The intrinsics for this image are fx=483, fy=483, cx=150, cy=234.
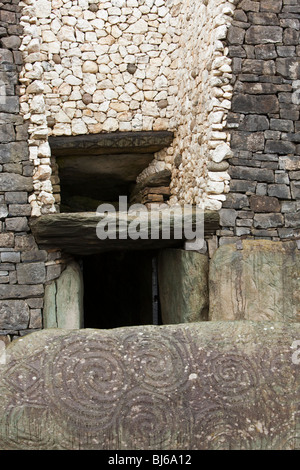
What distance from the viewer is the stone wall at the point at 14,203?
477 cm

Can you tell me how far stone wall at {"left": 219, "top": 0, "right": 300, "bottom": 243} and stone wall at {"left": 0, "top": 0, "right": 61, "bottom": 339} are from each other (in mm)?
1992

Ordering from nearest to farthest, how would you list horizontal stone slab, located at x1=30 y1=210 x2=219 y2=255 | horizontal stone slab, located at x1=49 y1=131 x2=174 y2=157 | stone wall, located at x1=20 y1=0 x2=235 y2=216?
1. horizontal stone slab, located at x1=30 y1=210 x2=219 y2=255
2. stone wall, located at x1=20 y1=0 x2=235 y2=216
3. horizontal stone slab, located at x1=49 y1=131 x2=174 y2=157

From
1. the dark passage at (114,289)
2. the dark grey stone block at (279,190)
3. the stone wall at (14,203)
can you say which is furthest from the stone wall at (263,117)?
the dark passage at (114,289)

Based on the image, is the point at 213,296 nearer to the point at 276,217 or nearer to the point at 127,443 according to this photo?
the point at 276,217

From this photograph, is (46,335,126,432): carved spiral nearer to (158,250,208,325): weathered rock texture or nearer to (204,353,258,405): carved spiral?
(204,353,258,405): carved spiral

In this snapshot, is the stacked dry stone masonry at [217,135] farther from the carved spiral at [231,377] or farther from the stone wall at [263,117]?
the carved spiral at [231,377]

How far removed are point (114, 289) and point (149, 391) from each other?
17.8ft

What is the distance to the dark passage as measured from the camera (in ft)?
24.7

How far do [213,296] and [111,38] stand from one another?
3353 millimetres

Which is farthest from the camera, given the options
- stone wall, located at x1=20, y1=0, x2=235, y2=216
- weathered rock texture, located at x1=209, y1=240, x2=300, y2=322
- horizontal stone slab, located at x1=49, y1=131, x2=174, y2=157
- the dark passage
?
the dark passage

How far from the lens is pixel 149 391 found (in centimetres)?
Result: 303

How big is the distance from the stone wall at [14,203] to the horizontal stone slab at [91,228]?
22 cm

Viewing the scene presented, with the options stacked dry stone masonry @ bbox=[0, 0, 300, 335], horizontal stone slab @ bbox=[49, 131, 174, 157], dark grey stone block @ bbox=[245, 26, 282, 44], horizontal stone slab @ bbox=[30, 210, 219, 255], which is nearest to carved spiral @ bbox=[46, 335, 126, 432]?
horizontal stone slab @ bbox=[30, 210, 219, 255]

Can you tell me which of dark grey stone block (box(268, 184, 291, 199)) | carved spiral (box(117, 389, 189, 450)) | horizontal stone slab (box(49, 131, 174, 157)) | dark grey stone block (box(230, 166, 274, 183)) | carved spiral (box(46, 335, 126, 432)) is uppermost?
horizontal stone slab (box(49, 131, 174, 157))
